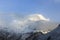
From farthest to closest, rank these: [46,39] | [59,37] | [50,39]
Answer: [46,39]
[50,39]
[59,37]

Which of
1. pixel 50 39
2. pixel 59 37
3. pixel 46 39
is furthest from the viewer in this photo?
pixel 46 39

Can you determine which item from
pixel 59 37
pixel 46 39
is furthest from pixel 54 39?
pixel 46 39

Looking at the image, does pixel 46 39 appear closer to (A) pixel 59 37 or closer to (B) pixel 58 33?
(B) pixel 58 33

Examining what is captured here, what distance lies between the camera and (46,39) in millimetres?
164500

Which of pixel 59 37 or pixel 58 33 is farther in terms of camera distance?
pixel 58 33

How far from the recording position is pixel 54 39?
481 feet

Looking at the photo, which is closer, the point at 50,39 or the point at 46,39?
the point at 50,39

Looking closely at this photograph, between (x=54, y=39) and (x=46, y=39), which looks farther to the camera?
(x=46, y=39)

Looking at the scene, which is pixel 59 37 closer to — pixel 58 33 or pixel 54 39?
pixel 54 39

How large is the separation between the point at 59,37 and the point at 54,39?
16.7 feet

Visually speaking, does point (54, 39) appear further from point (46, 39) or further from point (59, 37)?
point (46, 39)

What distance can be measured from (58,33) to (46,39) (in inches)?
513

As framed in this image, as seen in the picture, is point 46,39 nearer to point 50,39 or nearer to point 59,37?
point 50,39

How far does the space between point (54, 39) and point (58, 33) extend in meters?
14.1
